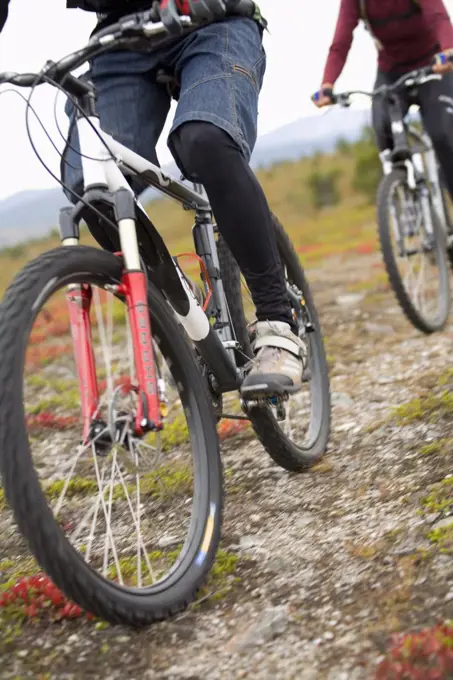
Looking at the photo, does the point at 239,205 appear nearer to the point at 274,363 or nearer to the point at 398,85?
the point at 274,363

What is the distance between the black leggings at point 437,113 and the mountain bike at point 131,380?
2.55 meters

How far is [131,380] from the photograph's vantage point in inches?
107

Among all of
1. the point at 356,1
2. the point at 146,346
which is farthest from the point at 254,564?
the point at 356,1

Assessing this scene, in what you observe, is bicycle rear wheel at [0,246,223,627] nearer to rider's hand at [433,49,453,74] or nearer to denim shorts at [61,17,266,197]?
denim shorts at [61,17,266,197]

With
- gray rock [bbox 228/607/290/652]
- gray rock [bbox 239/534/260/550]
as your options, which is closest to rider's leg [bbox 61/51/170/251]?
gray rock [bbox 239/534/260/550]

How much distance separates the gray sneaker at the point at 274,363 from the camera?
124 inches

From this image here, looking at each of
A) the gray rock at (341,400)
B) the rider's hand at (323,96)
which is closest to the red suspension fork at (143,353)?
the gray rock at (341,400)

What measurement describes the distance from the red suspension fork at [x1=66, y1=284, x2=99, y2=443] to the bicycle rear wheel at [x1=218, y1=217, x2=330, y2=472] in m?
0.94

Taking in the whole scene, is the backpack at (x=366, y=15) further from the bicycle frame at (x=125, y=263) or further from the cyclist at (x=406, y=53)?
the bicycle frame at (x=125, y=263)

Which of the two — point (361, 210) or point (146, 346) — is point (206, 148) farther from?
point (361, 210)

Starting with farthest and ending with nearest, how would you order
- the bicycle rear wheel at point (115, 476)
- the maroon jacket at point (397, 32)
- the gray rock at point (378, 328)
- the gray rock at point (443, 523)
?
the gray rock at point (378, 328), the maroon jacket at point (397, 32), the gray rock at point (443, 523), the bicycle rear wheel at point (115, 476)

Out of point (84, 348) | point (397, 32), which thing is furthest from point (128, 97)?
point (397, 32)

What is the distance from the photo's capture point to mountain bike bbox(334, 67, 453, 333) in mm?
5926

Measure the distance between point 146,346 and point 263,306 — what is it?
2.85ft
